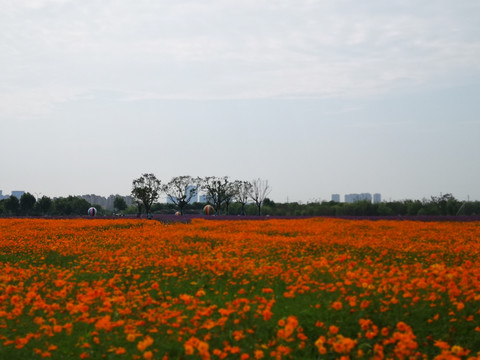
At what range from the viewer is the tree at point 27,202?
94.4 m

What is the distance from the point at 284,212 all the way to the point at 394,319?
68961 millimetres

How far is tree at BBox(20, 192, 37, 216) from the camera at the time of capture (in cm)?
9438

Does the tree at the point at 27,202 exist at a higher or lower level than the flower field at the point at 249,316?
higher

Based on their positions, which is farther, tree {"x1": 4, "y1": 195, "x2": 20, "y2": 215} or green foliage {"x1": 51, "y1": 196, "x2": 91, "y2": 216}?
green foliage {"x1": 51, "y1": 196, "x2": 91, "y2": 216}

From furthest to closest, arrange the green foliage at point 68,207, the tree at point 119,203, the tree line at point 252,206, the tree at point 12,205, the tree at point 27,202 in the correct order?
the tree at point 119,203 → the green foliage at point 68,207 → the tree at point 12,205 → the tree at point 27,202 → the tree line at point 252,206

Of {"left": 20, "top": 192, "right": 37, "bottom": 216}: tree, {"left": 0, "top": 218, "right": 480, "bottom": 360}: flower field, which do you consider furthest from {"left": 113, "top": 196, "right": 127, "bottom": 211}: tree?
{"left": 0, "top": 218, "right": 480, "bottom": 360}: flower field

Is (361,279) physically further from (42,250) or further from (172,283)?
(42,250)

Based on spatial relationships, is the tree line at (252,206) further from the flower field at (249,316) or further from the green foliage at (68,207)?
the flower field at (249,316)

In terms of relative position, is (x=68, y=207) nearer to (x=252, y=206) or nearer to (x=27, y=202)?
(x=27, y=202)

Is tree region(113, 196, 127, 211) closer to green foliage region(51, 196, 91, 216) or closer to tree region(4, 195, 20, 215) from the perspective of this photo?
green foliage region(51, 196, 91, 216)

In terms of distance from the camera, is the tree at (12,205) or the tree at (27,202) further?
the tree at (12,205)

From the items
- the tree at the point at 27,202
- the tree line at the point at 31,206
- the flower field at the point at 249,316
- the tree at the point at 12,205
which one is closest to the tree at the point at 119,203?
the tree line at the point at 31,206

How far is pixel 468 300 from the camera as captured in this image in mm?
7488

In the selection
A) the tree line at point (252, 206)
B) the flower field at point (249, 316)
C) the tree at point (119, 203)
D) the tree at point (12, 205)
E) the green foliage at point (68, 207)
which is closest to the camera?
the flower field at point (249, 316)
